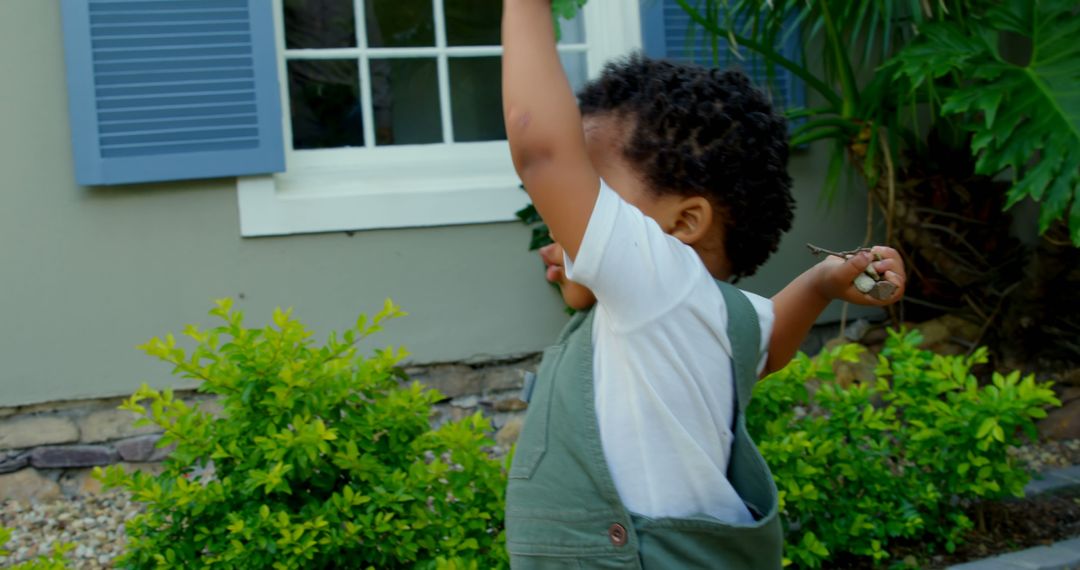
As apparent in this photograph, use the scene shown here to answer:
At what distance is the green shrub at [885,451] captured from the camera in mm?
3016

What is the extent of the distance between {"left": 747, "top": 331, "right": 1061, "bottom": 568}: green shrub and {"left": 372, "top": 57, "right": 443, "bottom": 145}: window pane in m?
2.09

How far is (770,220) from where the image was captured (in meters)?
1.45

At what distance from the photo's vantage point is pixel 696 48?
4.56 m

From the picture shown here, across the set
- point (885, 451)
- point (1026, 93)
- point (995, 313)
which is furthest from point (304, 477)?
point (995, 313)

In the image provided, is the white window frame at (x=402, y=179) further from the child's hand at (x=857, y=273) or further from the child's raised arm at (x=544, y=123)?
the child's raised arm at (x=544, y=123)

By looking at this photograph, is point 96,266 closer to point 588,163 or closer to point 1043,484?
point 588,163

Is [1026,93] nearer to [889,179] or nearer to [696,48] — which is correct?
[889,179]

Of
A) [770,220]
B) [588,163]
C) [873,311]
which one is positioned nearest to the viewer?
[588,163]

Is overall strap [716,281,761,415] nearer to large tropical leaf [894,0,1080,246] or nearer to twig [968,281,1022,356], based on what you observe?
large tropical leaf [894,0,1080,246]

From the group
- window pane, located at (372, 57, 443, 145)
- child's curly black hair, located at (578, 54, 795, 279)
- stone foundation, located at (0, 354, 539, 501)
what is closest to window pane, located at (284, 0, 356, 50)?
window pane, located at (372, 57, 443, 145)

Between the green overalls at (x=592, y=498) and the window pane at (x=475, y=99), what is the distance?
10.8ft

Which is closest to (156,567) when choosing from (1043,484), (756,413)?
(756,413)

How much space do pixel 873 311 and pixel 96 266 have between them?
339cm

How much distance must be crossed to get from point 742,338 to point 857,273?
197 millimetres
